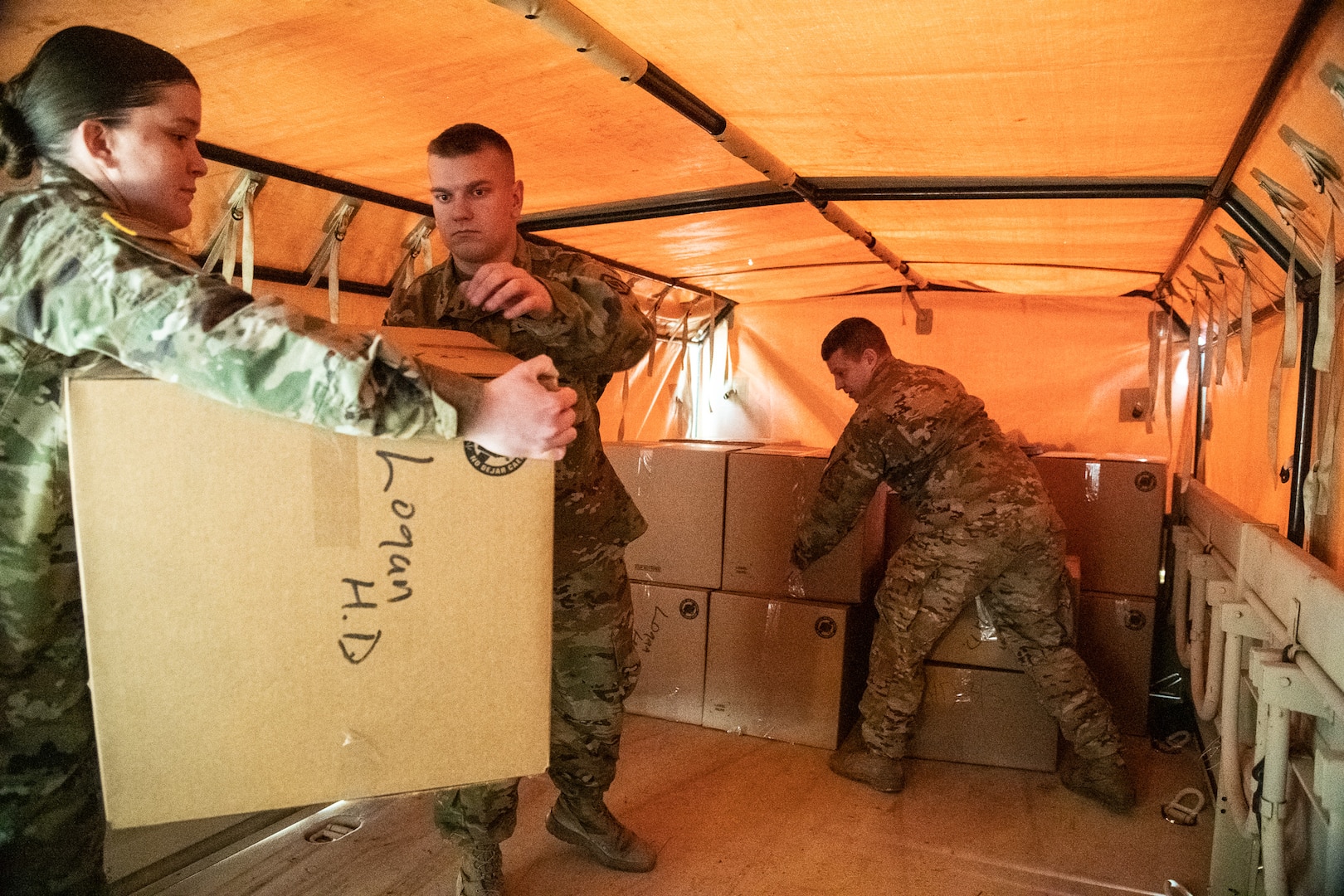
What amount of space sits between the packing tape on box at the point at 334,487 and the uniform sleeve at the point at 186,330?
0.14 feet

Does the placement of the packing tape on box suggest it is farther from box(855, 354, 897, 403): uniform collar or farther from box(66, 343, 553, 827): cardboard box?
box(855, 354, 897, 403): uniform collar

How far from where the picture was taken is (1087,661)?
2887 mm

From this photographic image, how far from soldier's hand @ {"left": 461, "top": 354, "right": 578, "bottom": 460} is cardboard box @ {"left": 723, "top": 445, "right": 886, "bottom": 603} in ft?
5.95

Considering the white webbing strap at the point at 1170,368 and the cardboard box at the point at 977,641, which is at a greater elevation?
the white webbing strap at the point at 1170,368

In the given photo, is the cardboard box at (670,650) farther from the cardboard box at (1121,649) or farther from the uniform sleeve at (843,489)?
the cardboard box at (1121,649)

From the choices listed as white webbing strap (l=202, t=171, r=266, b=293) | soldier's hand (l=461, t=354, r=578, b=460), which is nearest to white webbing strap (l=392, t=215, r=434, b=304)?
white webbing strap (l=202, t=171, r=266, b=293)

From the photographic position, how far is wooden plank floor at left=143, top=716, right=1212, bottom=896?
1914 mm

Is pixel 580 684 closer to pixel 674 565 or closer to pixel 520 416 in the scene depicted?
pixel 520 416

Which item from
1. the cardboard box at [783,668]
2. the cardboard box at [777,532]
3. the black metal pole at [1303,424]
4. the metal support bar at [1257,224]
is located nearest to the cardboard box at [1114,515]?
the cardboard box at [777,532]

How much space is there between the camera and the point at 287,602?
0.96 m

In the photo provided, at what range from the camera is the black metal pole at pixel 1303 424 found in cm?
171

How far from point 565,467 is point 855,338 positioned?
4.15 ft

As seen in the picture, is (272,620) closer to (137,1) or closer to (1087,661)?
(137,1)

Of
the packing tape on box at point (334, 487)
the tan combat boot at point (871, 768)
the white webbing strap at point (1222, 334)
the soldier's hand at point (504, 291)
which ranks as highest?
the white webbing strap at point (1222, 334)
